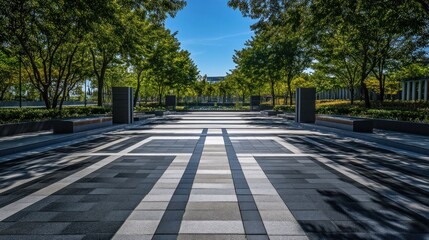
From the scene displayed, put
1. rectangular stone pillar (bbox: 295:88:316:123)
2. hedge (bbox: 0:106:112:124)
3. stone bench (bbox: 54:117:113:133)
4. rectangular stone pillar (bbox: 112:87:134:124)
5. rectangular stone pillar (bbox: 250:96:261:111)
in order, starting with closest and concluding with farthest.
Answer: stone bench (bbox: 54:117:113:133) → hedge (bbox: 0:106:112:124) → rectangular stone pillar (bbox: 112:87:134:124) → rectangular stone pillar (bbox: 295:88:316:123) → rectangular stone pillar (bbox: 250:96:261:111)

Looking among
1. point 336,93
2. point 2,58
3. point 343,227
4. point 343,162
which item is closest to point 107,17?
point 343,162

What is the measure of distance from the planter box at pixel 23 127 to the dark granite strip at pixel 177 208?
31.8 ft

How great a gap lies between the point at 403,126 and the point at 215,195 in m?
13.2

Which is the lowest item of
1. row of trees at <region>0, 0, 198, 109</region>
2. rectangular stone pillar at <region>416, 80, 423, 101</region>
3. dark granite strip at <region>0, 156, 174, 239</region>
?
dark granite strip at <region>0, 156, 174, 239</region>

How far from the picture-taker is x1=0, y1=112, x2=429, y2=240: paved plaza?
3.90 metres

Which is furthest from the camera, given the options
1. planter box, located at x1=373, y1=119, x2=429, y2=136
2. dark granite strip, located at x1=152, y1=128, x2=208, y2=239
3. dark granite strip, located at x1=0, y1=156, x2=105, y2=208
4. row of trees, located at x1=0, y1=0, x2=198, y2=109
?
row of trees, located at x1=0, y1=0, x2=198, y2=109

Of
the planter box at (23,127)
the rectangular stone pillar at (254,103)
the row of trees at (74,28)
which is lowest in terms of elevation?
the planter box at (23,127)

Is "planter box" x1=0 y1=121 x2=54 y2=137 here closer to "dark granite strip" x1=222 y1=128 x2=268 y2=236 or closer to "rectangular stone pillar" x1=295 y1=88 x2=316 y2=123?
"dark granite strip" x1=222 y1=128 x2=268 y2=236

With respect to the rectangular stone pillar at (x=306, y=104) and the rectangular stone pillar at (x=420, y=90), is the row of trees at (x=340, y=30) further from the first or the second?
the rectangular stone pillar at (x=420, y=90)

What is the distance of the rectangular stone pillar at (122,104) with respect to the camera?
64.4 feet

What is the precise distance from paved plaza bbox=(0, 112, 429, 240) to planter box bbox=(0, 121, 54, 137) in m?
4.37

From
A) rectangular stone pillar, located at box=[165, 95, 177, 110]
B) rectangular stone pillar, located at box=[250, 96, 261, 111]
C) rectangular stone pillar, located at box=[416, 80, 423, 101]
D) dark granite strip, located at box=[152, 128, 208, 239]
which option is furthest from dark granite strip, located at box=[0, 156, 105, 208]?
rectangular stone pillar, located at box=[416, 80, 423, 101]

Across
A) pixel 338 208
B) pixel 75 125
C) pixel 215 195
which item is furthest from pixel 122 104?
pixel 338 208

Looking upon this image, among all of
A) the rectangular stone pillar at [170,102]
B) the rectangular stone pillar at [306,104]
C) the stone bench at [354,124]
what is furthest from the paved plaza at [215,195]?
the rectangular stone pillar at [170,102]
